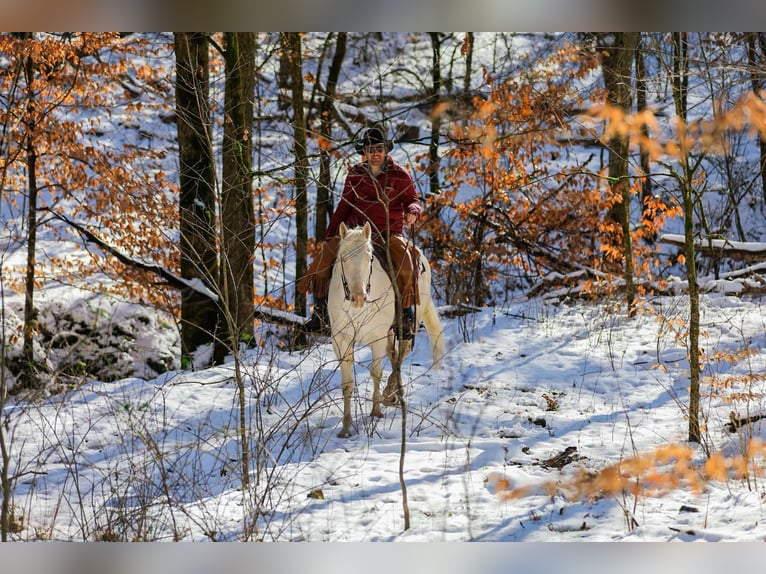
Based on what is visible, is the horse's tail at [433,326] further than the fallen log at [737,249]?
No

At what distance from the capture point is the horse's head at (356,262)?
201 inches

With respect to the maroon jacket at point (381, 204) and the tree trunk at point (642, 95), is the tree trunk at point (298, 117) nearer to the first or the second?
the maroon jacket at point (381, 204)

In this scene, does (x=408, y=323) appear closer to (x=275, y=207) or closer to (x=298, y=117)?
(x=298, y=117)

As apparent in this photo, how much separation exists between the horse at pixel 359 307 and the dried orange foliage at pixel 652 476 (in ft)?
4.23

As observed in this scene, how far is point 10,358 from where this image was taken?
9.00m

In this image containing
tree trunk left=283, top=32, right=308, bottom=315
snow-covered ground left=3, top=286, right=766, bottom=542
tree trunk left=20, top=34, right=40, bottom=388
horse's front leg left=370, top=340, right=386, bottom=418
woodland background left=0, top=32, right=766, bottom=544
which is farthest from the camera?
tree trunk left=283, top=32, right=308, bottom=315

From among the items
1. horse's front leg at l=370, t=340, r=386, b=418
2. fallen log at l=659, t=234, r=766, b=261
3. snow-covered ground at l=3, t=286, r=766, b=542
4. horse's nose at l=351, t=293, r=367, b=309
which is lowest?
snow-covered ground at l=3, t=286, r=766, b=542

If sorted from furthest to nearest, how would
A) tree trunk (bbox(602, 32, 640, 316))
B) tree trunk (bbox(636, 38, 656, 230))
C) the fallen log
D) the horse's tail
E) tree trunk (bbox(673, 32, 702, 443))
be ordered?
the fallen log, tree trunk (bbox(602, 32, 640, 316)), the horse's tail, tree trunk (bbox(636, 38, 656, 230)), tree trunk (bbox(673, 32, 702, 443))

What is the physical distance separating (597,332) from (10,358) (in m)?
6.52

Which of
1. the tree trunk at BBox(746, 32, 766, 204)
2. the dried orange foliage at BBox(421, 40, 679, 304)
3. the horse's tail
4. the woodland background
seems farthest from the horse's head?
the dried orange foliage at BBox(421, 40, 679, 304)

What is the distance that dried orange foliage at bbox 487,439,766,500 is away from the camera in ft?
11.4

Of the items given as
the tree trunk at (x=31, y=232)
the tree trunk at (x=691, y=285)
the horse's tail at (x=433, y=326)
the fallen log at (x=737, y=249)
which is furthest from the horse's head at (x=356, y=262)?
the fallen log at (x=737, y=249)

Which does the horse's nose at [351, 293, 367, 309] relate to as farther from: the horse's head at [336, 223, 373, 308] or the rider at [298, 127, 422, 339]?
the rider at [298, 127, 422, 339]

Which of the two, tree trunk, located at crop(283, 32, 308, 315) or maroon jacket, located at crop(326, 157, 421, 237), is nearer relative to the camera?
maroon jacket, located at crop(326, 157, 421, 237)
